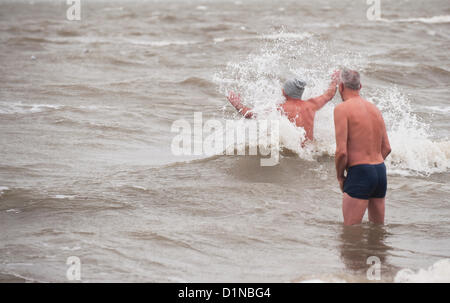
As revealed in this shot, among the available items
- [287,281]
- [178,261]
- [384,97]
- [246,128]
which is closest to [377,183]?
[287,281]

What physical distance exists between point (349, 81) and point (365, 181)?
2.92ft

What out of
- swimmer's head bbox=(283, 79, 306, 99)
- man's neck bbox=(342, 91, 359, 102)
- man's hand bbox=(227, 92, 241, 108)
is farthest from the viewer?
swimmer's head bbox=(283, 79, 306, 99)

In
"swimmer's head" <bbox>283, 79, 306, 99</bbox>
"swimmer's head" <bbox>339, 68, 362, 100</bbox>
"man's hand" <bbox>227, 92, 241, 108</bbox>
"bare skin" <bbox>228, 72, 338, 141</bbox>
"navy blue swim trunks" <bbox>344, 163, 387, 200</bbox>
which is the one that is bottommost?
"navy blue swim trunks" <bbox>344, 163, 387, 200</bbox>

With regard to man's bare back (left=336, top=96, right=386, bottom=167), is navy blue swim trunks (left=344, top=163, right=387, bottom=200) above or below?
below

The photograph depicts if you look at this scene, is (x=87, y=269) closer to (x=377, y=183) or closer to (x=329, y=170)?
(x=377, y=183)

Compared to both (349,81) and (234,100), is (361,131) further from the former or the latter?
(234,100)

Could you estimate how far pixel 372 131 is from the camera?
548cm

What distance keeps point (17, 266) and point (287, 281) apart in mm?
2266

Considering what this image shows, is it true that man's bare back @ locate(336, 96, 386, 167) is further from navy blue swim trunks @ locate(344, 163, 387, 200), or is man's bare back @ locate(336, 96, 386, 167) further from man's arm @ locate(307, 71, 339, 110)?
man's arm @ locate(307, 71, 339, 110)

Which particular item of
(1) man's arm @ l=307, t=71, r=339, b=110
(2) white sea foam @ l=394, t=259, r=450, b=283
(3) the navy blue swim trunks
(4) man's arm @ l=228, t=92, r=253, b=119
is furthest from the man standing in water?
(4) man's arm @ l=228, t=92, r=253, b=119

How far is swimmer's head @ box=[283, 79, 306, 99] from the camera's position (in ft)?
25.1

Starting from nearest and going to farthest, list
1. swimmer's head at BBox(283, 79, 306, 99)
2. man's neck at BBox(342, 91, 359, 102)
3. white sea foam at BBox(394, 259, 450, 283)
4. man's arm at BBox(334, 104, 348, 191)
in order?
white sea foam at BBox(394, 259, 450, 283) < man's arm at BBox(334, 104, 348, 191) < man's neck at BBox(342, 91, 359, 102) < swimmer's head at BBox(283, 79, 306, 99)

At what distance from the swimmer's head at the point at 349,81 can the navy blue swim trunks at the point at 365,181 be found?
68 cm

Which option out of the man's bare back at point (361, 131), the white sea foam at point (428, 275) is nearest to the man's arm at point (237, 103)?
the man's bare back at point (361, 131)
